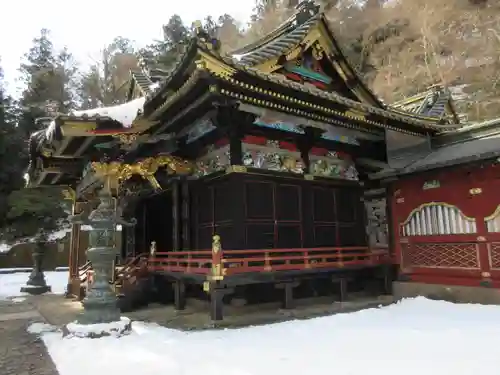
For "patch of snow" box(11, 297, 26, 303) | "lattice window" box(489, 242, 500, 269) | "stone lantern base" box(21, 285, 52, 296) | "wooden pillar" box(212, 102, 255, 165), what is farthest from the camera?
"stone lantern base" box(21, 285, 52, 296)

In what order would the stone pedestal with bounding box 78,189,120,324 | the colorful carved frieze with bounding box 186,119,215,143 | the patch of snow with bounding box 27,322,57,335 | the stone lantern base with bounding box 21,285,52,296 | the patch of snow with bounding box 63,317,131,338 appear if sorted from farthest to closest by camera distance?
the stone lantern base with bounding box 21,285,52,296, the colorful carved frieze with bounding box 186,119,215,143, the patch of snow with bounding box 27,322,57,335, the stone pedestal with bounding box 78,189,120,324, the patch of snow with bounding box 63,317,131,338

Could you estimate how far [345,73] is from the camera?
1191 cm

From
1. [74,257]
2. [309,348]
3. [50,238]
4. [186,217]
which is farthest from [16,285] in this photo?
[309,348]

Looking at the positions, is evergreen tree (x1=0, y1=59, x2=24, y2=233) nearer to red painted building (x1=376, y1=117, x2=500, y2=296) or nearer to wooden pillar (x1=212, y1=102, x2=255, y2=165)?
wooden pillar (x1=212, y1=102, x2=255, y2=165)

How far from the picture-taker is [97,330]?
7.28 metres

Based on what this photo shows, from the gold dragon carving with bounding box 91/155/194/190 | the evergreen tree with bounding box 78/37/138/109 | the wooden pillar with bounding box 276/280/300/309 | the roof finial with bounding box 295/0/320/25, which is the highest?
the evergreen tree with bounding box 78/37/138/109

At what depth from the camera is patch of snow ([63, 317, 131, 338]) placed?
7.26 meters

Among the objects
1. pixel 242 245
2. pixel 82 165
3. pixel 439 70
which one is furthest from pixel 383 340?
pixel 439 70

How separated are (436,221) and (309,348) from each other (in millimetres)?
6272

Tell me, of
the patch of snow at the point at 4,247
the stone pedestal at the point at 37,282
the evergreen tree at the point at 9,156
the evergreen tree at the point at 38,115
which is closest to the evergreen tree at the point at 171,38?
the evergreen tree at the point at 38,115

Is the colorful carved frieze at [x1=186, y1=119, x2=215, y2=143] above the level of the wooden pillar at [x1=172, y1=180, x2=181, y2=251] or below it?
above

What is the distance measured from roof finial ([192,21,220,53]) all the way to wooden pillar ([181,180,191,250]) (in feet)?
16.0

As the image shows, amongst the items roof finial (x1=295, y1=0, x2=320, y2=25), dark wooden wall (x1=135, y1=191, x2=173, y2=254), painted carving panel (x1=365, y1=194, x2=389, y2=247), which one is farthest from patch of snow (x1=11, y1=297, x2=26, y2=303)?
roof finial (x1=295, y1=0, x2=320, y2=25)

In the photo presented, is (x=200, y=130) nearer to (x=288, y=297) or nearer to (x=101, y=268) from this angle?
(x=101, y=268)
